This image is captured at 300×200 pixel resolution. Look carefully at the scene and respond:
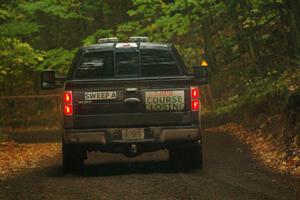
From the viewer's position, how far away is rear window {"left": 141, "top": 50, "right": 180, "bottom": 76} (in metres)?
11.3

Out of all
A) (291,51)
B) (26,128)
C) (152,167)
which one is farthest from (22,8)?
(152,167)

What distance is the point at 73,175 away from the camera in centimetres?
1112

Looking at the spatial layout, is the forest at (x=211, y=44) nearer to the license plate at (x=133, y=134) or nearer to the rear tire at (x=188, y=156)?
the rear tire at (x=188, y=156)

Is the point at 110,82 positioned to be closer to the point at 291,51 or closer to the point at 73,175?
the point at 73,175

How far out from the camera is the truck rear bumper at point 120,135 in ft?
34.0

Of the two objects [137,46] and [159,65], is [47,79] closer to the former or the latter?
[137,46]

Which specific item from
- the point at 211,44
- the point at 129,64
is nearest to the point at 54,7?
the point at 211,44

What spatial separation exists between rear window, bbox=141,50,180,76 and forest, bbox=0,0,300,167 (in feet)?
8.78

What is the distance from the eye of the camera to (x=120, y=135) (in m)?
10.4

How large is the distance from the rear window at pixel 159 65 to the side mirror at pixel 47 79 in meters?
1.61

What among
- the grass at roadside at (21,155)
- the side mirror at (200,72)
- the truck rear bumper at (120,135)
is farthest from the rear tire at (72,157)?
the side mirror at (200,72)

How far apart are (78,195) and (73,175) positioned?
249 cm

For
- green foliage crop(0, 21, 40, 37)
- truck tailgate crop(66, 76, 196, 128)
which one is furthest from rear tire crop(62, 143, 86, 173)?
green foliage crop(0, 21, 40, 37)

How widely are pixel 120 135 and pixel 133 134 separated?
21 centimetres
